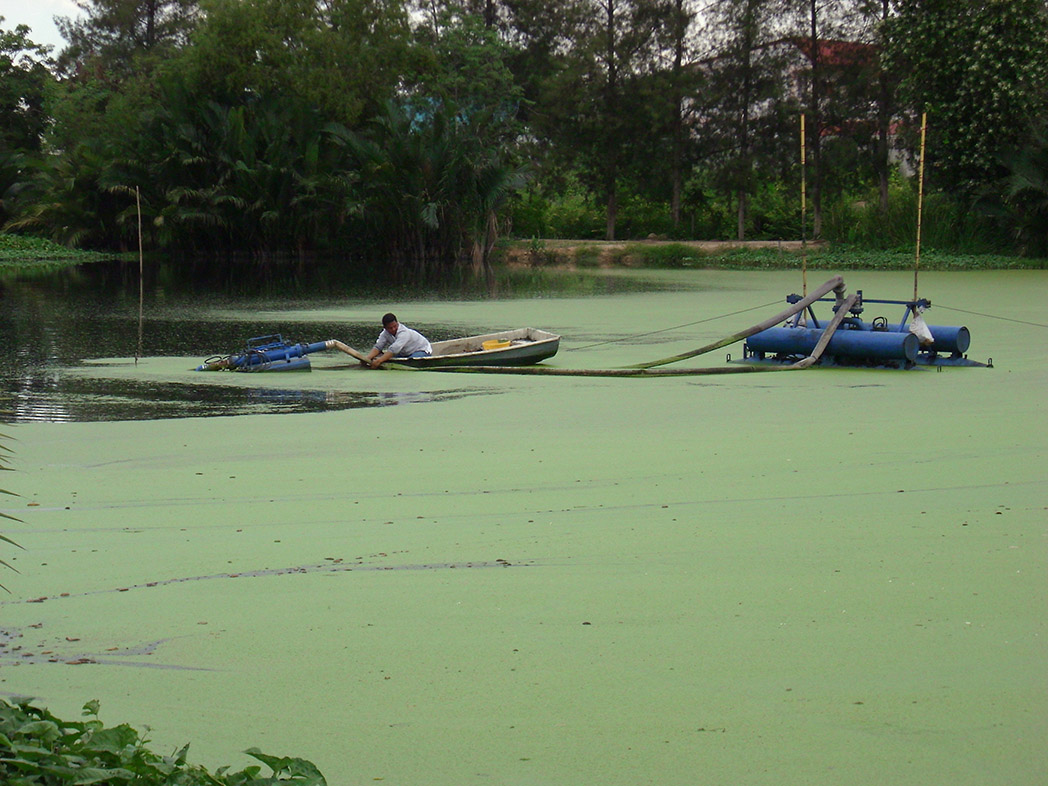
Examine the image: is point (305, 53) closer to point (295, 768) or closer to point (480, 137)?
point (480, 137)

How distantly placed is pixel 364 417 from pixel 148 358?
16.7 feet

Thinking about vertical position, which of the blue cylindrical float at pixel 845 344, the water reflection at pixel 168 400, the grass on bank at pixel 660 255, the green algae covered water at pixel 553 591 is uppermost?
the grass on bank at pixel 660 255

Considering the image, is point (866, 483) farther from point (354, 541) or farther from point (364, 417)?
point (364, 417)

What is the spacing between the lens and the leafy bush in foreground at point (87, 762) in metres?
1.96

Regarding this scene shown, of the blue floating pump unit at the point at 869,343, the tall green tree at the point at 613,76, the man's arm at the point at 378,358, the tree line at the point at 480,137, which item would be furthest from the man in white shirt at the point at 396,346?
the tall green tree at the point at 613,76

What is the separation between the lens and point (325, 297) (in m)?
21.5

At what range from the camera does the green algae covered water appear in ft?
9.46

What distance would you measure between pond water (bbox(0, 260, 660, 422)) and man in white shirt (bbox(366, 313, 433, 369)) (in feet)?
2.57

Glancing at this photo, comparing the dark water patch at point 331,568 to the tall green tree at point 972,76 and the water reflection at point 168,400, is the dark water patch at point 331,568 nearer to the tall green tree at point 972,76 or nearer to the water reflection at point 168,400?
the water reflection at point 168,400

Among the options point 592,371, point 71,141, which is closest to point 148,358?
point 592,371

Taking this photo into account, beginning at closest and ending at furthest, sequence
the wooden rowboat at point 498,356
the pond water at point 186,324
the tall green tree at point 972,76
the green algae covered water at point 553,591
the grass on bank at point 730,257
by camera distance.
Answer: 1. the green algae covered water at point 553,591
2. the pond water at point 186,324
3. the wooden rowboat at point 498,356
4. the tall green tree at point 972,76
5. the grass on bank at point 730,257

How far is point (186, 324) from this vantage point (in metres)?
16.6

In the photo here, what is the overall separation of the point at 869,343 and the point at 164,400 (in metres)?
5.96

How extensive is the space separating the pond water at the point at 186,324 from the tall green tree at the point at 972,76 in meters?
8.23
